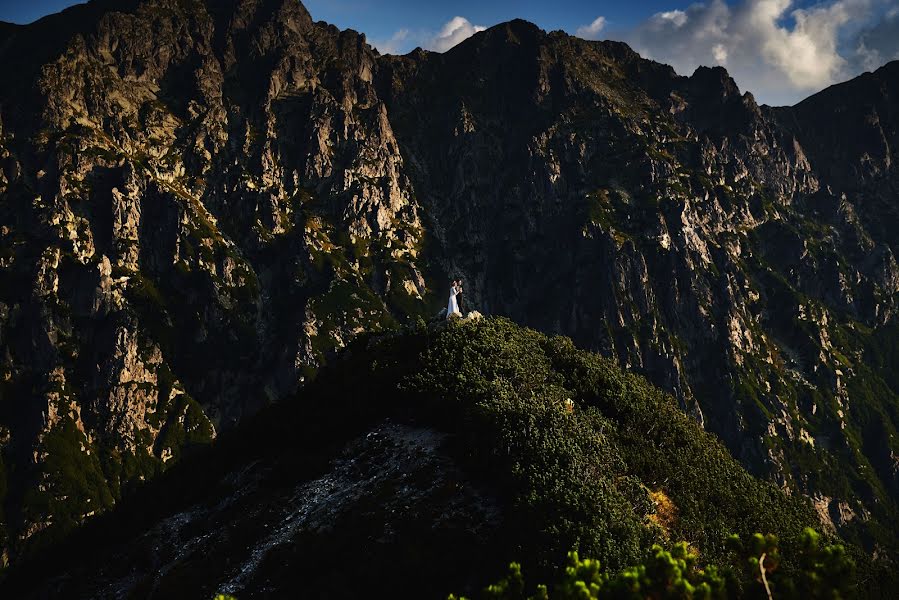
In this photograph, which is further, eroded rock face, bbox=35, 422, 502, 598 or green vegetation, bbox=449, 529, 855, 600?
eroded rock face, bbox=35, 422, 502, 598

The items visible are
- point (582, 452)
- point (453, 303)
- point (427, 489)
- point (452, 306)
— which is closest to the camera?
point (427, 489)

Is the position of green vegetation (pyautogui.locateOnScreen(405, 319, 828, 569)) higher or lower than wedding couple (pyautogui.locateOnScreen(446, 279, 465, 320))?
lower

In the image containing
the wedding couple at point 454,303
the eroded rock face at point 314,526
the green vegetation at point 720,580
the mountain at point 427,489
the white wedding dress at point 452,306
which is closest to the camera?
the green vegetation at point 720,580

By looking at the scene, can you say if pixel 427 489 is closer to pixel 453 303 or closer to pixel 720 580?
pixel 720 580

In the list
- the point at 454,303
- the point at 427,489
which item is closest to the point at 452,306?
the point at 454,303

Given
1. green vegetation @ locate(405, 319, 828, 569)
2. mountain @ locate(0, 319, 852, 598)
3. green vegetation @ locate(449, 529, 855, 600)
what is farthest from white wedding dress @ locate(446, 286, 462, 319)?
green vegetation @ locate(449, 529, 855, 600)

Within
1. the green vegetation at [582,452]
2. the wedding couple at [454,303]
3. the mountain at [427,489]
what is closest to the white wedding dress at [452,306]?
the wedding couple at [454,303]

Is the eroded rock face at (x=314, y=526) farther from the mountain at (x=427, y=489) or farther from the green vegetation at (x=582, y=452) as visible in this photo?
the green vegetation at (x=582, y=452)

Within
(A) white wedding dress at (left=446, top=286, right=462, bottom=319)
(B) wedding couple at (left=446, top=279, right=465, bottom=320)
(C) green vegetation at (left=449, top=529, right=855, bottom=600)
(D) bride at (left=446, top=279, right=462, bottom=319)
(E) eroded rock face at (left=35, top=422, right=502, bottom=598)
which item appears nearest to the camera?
(C) green vegetation at (left=449, top=529, right=855, bottom=600)

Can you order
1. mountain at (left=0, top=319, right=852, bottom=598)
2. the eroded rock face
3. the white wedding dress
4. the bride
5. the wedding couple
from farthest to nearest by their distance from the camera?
the white wedding dress
the wedding couple
the bride
the eroded rock face
mountain at (left=0, top=319, right=852, bottom=598)

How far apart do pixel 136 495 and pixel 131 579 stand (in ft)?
77.8

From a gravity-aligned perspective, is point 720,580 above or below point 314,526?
below

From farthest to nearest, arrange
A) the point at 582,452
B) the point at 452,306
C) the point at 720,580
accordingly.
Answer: the point at 452,306
the point at 582,452
the point at 720,580

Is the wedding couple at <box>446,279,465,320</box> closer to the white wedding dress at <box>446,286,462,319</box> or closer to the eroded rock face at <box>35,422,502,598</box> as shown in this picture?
the white wedding dress at <box>446,286,462,319</box>
